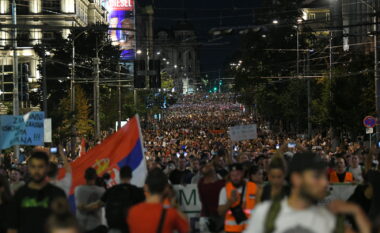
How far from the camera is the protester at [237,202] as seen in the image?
10164mm

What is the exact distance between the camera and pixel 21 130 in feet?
66.5

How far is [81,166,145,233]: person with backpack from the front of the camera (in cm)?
982

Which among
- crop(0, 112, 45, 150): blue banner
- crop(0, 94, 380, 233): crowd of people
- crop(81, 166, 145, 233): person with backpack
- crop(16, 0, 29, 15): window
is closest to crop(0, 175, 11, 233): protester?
crop(0, 94, 380, 233): crowd of people

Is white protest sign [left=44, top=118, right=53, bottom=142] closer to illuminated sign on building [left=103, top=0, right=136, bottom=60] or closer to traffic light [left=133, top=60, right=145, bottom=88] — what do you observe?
traffic light [left=133, top=60, right=145, bottom=88]

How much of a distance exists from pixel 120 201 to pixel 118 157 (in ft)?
9.59

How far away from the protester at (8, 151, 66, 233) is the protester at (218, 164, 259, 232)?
211 cm

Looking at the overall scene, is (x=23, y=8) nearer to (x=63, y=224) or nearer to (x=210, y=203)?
(x=210, y=203)

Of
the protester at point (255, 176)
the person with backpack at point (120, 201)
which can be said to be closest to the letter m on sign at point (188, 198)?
the protester at point (255, 176)

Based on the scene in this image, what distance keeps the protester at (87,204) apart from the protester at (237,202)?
1.56 meters

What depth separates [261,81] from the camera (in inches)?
3125

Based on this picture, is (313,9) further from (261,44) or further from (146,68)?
(146,68)

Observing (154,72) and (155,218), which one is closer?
(155,218)

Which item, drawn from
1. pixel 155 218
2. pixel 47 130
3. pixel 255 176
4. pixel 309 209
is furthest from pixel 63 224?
pixel 47 130

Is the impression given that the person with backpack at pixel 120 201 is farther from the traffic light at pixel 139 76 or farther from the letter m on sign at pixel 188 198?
the traffic light at pixel 139 76
